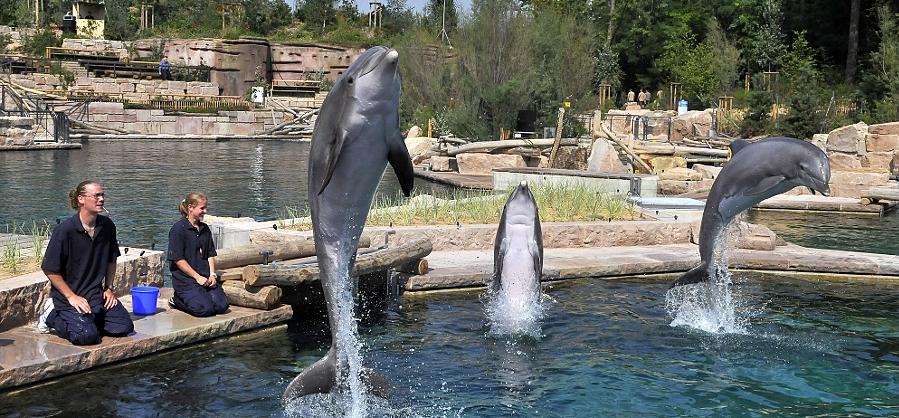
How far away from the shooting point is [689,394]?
7.71 metres

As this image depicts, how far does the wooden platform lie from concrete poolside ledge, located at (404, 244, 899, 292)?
10273mm

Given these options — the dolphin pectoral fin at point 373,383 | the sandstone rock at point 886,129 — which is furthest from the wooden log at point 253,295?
the sandstone rock at point 886,129

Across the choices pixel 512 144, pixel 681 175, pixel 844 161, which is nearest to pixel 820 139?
pixel 844 161

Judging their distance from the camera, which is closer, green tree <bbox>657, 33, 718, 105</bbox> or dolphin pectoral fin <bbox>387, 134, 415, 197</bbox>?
dolphin pectoral fin <bbox>387, 134, 415, 197</bbox>

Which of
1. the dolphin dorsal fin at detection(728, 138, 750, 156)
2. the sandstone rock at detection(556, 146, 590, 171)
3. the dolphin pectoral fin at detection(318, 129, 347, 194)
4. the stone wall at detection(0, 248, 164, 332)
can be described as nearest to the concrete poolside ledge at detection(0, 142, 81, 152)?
the sandstone rock at detection(556, 146, 590, 171)

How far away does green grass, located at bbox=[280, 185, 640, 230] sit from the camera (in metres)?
13.1

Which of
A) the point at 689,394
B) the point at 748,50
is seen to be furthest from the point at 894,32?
the point at 689,394

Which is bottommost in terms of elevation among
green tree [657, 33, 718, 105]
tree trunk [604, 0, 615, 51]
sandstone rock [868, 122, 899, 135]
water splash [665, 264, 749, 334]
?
water splash [665, 264, 749, 334]

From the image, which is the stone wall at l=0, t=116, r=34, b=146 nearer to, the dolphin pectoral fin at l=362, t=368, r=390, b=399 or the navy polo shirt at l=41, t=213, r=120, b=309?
the navy polo shirt at l=41, t=213, r=120, b=309

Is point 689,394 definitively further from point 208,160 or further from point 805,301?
point 208,160

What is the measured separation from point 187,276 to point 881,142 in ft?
73.1

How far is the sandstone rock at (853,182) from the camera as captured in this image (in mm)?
22656

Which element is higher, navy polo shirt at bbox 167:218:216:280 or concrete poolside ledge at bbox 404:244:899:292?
navy polo shirt at bbox 167:218:216:280

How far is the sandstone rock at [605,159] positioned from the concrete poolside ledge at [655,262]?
10.5 m
